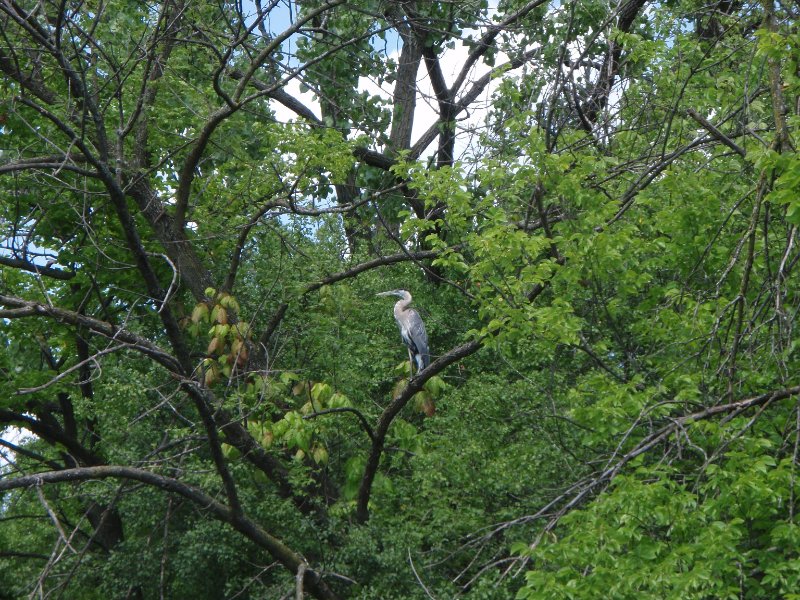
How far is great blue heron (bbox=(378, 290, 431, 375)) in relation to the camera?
40.4ft

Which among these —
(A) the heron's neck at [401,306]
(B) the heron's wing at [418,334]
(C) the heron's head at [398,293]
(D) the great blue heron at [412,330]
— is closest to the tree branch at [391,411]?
(D) the great blue heron at [412,330]

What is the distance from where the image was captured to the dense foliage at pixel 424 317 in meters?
6.89

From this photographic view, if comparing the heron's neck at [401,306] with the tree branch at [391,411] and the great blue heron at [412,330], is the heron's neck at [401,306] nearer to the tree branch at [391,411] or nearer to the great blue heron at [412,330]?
the great blue heron at [412,330]

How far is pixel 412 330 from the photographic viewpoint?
41.2ft

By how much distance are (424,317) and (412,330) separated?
1120mm

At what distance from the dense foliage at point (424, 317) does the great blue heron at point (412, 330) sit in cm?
42

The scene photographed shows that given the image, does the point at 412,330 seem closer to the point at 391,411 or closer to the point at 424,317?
the point at 424,317

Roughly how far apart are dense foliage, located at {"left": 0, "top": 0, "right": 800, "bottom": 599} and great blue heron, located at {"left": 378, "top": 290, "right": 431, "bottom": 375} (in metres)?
0.42

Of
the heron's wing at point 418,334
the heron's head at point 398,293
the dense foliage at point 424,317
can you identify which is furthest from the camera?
the heron's head at point 398,293

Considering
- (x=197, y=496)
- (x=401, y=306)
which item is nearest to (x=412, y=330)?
(x=401, y=306)

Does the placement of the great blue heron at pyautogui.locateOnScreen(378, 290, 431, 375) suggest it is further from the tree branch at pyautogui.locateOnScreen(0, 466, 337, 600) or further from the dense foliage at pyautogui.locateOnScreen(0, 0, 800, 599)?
the tree branch at pyautogui.locateOnScreen(0, 466, 337, 600)

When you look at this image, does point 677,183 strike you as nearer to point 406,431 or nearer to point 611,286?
point 611,286

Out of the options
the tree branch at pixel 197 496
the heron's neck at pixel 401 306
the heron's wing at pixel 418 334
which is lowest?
the tree branch at pixel 197 496

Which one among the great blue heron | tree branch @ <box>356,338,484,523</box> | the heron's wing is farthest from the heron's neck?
tree branch @ <box>356,338,484,523</box>
